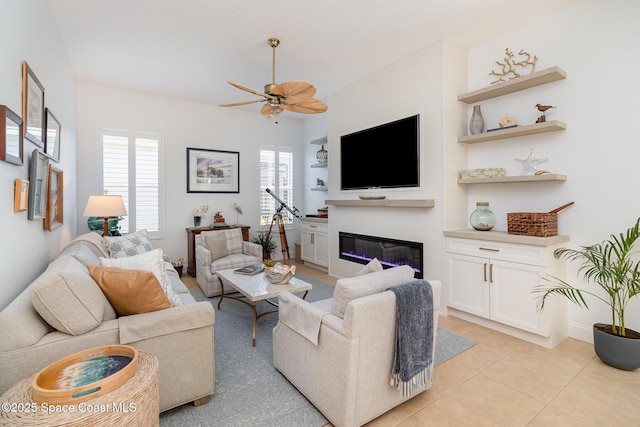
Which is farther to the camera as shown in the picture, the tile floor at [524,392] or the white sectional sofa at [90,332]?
the tile floor at [524,392]

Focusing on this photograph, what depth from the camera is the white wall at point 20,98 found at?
1.64 metres

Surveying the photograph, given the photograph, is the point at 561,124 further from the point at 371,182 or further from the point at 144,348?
the point at 144,348

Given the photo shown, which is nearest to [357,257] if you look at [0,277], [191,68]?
[191,68]

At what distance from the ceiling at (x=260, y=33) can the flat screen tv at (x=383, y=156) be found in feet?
2.77

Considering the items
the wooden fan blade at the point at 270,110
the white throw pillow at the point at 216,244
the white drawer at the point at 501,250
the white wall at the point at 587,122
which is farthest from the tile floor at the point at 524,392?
the white throw pillow at the point at 216,244

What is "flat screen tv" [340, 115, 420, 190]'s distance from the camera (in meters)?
3.63

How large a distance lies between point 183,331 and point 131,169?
397cm

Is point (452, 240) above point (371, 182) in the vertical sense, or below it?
below

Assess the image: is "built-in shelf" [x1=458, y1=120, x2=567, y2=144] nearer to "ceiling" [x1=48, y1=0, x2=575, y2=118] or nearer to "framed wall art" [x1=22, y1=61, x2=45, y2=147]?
"ceiling" [x1=48, y1=0, x2=575, y2=118]

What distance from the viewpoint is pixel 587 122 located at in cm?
271

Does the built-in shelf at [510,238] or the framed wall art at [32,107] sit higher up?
the framed wall art at [32,107]

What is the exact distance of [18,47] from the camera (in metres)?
1.84

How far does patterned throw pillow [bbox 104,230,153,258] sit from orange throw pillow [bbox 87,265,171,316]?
1.61 m

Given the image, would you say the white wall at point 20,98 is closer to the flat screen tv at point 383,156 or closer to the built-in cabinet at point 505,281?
the flat screen tv at point 383,156
